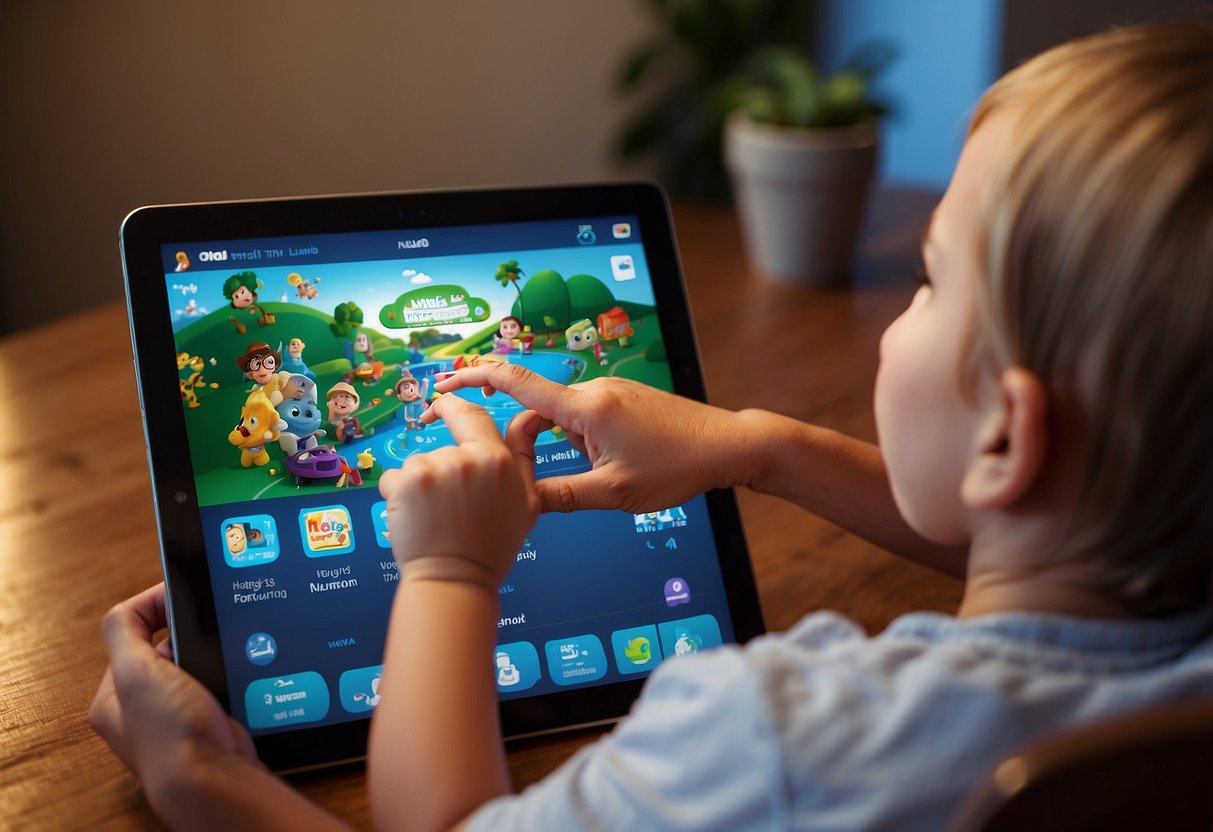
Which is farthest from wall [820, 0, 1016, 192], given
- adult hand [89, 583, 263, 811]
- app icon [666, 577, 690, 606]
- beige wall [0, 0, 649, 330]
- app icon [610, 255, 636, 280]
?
adult hand [89, 583, 263, 811]

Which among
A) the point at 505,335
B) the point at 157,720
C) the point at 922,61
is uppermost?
the point at 505,335

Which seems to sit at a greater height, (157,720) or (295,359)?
(295,359)

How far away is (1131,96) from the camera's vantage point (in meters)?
0.47

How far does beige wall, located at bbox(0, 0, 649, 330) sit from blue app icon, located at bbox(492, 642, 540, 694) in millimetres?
1479

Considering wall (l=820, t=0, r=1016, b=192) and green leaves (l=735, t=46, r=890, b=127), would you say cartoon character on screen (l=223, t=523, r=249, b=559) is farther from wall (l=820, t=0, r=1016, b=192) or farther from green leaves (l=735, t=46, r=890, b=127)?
wall (l=820, t=0, r=1016, b=192)

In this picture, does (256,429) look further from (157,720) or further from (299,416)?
(157,720)

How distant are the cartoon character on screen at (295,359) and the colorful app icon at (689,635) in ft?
0.89

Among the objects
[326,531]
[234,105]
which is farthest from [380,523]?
[234,105]

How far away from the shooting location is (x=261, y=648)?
63cm

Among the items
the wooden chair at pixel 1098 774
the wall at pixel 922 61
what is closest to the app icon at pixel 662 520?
the wooden chair at pixel 1098 774

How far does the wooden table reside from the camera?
2.11 feet

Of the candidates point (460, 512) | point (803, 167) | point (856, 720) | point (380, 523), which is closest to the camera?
point (856, 720)

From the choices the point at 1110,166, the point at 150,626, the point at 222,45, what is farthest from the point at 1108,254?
A: the point at 222,45

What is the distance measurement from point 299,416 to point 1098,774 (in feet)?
1.59
